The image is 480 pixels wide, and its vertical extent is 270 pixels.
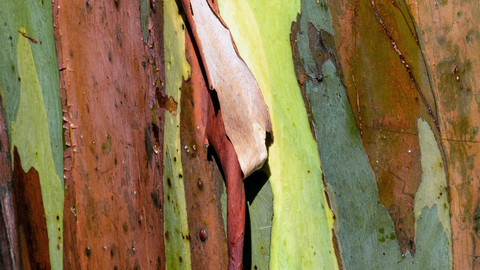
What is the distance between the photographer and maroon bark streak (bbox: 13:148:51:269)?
0.85m

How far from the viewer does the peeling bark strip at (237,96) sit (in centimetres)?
65

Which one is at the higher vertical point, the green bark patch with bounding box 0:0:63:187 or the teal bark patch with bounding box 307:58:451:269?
the green bark patch with bounding box 0:0:63:187

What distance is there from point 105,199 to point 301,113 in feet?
1.71

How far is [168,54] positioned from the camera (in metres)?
0.77

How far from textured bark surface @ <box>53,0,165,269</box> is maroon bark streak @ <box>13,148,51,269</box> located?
0.17 feet

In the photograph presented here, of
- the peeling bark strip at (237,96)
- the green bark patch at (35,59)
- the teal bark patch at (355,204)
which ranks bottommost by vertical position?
the teal bark patch at (355,204)

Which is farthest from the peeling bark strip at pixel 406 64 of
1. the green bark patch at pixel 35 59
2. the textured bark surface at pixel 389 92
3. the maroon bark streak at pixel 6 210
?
the maroon bark streak at pixel 6 210

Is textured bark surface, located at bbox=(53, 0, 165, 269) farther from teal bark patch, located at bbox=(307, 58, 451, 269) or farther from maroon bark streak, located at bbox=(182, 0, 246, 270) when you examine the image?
teal bark patch, located at bbox=(307, 58, 451, 269)

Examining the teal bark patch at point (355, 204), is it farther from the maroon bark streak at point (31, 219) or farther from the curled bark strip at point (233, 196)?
the maroon bark streak at point (31, 219)

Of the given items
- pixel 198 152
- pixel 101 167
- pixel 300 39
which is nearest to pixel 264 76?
pixel 300 39

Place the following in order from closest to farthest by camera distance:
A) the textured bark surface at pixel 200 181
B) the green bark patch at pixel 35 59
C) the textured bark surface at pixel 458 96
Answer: the textured bark surface at pixel 458 96, the textured bark surface at pixel 200 181, the green bark patch at pixel 35 59

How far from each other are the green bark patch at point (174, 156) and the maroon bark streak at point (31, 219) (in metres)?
0.30

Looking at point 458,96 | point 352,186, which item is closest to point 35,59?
point 352,186

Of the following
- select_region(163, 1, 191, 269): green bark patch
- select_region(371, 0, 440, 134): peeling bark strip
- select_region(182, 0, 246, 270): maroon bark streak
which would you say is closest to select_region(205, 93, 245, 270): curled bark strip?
select_region(182, 0, 246, 270): maroon bark streak
